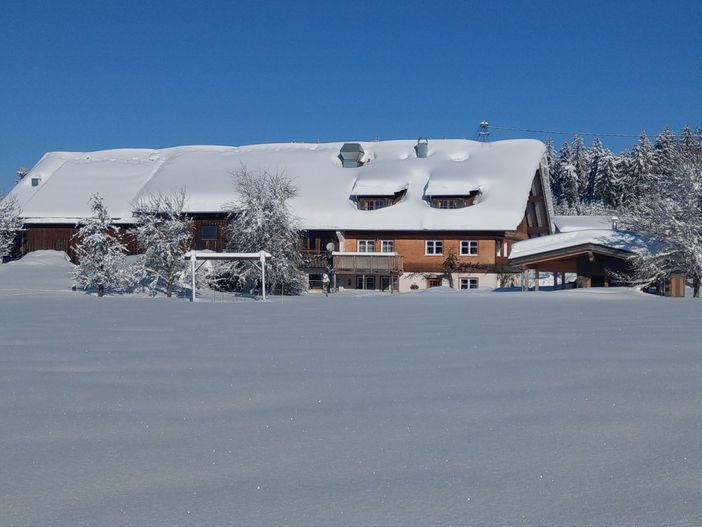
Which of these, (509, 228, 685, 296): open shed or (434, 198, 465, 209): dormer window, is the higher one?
(434, 198, 465, 209): dormer window

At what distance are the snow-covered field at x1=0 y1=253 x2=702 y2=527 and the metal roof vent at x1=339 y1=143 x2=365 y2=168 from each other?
38883 mm

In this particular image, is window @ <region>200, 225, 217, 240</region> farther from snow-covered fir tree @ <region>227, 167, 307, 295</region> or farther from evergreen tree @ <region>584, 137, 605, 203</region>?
evergreen tree @ <region>584, 137, 605, 203</region>

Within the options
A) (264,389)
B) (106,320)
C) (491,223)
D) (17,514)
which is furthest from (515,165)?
(17,514)

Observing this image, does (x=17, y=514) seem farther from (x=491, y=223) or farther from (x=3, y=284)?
(x=491, y=223)

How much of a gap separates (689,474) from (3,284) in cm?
3648

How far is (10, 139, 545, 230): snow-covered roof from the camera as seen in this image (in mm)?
43438

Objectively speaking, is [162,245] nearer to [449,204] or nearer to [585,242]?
[449,204]

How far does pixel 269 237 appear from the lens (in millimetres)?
38031

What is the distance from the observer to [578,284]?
32.2m

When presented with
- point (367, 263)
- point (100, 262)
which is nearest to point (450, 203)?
point (367, 263)

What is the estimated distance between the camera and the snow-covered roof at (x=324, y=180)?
4344 centimetres

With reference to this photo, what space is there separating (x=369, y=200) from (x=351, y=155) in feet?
16.1

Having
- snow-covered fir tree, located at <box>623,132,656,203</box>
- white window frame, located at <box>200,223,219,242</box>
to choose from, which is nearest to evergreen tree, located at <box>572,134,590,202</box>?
snow-covered fir tree, located at <box>623,132,656,203</box>

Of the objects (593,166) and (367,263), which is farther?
(593,166)
